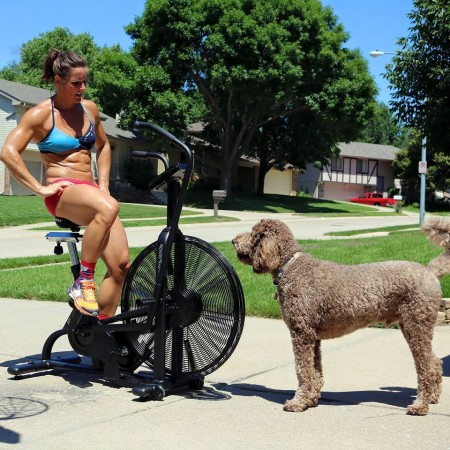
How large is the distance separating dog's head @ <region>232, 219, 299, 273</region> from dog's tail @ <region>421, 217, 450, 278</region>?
97cm

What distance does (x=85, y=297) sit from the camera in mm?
4988

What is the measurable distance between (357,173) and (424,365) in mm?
77587

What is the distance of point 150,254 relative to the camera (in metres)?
5.36

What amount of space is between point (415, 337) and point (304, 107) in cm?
4002

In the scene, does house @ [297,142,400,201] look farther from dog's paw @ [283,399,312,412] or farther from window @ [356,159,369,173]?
dog's paw @ [283,399,312,412]

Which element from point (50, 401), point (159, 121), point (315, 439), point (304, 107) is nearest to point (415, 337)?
point (315, 439)

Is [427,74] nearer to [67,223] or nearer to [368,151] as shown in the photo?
[67,223]

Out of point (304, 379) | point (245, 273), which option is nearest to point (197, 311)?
point (304, 379)

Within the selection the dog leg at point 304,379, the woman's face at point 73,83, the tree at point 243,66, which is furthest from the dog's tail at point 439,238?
the tree at point 243,66

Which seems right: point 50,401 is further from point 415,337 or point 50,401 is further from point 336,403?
point 415,337

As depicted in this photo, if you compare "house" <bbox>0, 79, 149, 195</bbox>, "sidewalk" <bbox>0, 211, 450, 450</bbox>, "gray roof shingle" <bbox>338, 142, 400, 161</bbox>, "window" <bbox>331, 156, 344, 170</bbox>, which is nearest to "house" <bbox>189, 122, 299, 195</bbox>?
"house" <bbox>0, 79, 149, 195</bbox>

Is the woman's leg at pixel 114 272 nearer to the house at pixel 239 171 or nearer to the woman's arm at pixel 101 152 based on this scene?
the woman's arm at pixel 101 152

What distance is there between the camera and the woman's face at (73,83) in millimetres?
5242

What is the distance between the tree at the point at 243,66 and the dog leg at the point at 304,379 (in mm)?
33859
